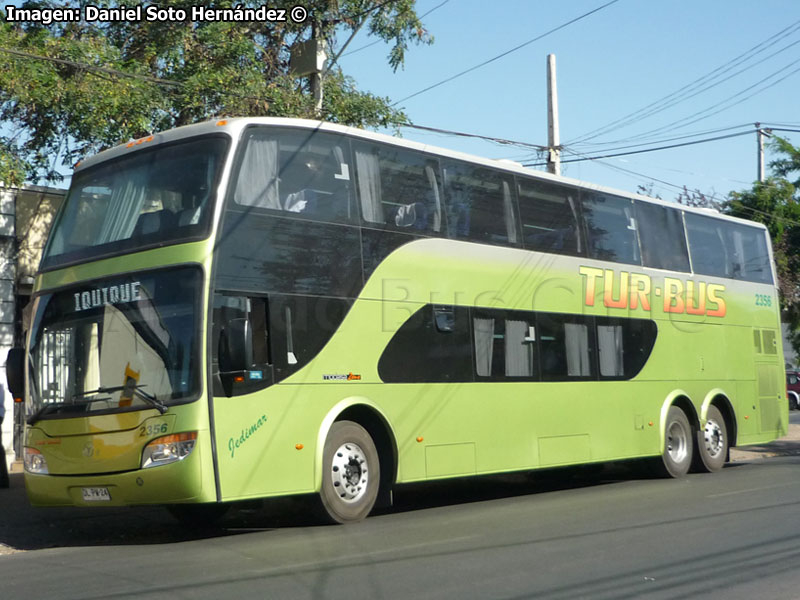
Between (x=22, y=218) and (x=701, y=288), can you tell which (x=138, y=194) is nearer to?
(x=22, y=218)

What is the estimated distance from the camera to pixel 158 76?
20312mm

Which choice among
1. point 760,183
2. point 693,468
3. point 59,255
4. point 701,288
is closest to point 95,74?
point 59,255

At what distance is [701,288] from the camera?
17703 millimetres

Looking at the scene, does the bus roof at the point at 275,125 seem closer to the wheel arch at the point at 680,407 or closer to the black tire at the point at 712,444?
the wheel arch at the point at 680,407

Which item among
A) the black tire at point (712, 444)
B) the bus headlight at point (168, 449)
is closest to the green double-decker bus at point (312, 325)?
the bus headlight at point (168, 449)

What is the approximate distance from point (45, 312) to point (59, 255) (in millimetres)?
660

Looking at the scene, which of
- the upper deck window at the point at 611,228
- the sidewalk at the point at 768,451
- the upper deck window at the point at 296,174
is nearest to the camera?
the upper deck window at the point at 296,174

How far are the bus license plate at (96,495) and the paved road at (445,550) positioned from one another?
0.50m

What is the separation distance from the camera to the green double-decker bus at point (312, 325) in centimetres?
1012

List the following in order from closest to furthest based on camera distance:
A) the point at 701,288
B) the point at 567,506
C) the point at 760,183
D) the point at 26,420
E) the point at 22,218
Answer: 1. the point at 26,420
2. the point at 567,506
3. the point at 701,288
4. the point at 22,218
5. the point at 760,183

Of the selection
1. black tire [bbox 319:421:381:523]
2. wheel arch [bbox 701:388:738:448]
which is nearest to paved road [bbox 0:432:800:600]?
black tire [bbox 319:421:381:523]

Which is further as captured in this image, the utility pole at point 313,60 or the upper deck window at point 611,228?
the utility pole at point 313,60

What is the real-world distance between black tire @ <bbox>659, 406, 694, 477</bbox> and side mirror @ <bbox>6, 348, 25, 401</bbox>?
9.94 meters

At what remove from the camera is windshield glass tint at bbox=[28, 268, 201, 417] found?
10.1m
